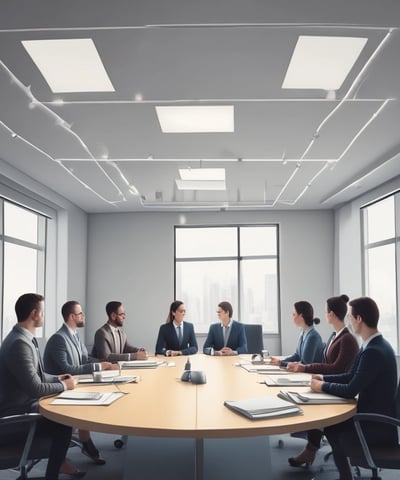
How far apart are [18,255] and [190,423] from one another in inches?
226

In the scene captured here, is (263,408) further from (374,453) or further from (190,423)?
(374,453)

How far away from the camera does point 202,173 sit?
22.8ft

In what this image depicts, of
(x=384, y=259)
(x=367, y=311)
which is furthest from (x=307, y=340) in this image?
(x=384, y=259)

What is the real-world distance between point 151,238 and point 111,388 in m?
6.67

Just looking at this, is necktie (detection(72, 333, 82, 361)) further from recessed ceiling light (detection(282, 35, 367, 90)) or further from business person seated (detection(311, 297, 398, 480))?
recessed ceiling light (detection(282, 35, 367, 90))

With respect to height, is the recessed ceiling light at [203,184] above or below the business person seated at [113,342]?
above

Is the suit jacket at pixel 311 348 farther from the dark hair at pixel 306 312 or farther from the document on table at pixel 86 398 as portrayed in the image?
the document on table at pixel 86 398

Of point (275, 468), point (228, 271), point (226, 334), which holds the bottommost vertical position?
point (275, 468)

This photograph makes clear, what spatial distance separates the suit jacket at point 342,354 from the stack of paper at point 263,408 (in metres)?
1.07

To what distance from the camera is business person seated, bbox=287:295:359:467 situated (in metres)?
3.82

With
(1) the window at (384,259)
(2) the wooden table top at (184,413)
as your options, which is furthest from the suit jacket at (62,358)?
(1) the window at (384,259)

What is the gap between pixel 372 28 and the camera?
3189 millimetres

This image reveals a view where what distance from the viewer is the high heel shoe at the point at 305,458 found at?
430 centimetres

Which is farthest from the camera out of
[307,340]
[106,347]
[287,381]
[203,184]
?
[203,184]
